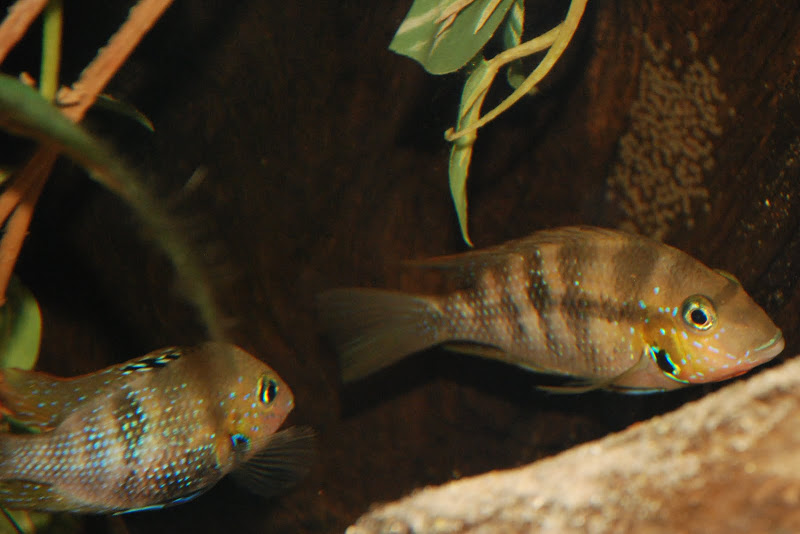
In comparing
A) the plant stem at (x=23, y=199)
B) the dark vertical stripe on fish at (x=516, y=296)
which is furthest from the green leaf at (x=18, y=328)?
the dark vertical stripe on fish at (x=516, y=296)

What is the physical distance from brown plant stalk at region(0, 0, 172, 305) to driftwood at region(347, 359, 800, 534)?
1.22m

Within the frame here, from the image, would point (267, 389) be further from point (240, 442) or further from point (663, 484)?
point (663, 484)

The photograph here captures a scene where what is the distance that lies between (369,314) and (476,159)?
97 centimetres

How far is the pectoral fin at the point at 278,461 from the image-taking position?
2.35 meters

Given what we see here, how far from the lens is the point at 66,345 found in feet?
9.70

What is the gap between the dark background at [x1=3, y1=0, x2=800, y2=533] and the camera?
2572 millimetres

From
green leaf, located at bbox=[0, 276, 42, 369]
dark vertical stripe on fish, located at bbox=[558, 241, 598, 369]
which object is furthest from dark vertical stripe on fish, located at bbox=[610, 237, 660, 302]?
green leaf, located at bbox=[0, 276, 42, 369]

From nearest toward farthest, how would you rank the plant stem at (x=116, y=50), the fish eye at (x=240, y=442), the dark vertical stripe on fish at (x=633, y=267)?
1. the plant stem at (x=116, y=50)
2. the fish eye at (x=240, y=442)
3. the dark vertical stripe on fish at (x=633, y=267)

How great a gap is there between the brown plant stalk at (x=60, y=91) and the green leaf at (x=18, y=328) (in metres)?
0.55

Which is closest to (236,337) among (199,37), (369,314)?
(369,314)

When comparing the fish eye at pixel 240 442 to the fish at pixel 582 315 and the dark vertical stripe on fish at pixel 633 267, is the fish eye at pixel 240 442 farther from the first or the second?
the dark vertical stripe on fish at pixel 633 267

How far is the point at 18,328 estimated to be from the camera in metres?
2.23

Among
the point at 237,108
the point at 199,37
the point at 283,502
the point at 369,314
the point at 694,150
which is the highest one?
the point at 199,37

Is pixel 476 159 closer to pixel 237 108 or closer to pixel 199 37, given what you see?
pixel 237 108
